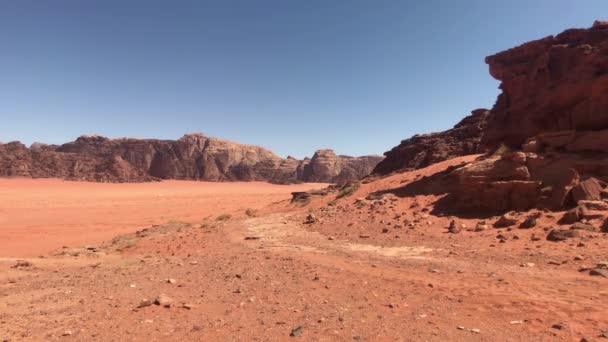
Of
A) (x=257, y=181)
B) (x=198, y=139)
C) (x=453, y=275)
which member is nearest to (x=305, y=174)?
(x=257, y=181)

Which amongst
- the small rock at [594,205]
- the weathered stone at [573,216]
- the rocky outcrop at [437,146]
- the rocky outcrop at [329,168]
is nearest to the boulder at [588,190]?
the small rock at [594,205]

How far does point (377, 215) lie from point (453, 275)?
6270 mm

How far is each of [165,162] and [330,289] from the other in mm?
64481

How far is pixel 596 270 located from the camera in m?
5.56

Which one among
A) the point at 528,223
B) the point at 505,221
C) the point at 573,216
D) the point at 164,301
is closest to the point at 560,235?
the point at 528,223

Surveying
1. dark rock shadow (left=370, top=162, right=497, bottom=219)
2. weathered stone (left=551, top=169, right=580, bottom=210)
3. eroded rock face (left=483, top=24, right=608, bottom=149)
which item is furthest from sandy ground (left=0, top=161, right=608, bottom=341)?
eroded rock face (left=483, top=24, right=608, bottom=149)

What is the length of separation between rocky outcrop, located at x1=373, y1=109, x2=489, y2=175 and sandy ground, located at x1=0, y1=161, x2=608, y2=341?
A: 11585 millimetres

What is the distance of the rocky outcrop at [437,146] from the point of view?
Answer: 80.8ft

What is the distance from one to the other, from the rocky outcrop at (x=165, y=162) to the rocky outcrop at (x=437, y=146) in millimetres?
35940

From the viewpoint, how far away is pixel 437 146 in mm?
26172

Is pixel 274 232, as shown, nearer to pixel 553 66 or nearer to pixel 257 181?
pixel 553 66

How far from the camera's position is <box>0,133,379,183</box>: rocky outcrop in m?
49.6

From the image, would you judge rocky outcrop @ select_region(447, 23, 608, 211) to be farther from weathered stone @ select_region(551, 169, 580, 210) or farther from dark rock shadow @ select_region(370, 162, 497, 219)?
dark rock shadow @ select_region(370, 162, 497, 219)

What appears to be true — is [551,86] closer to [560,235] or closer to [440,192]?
[440,192]
